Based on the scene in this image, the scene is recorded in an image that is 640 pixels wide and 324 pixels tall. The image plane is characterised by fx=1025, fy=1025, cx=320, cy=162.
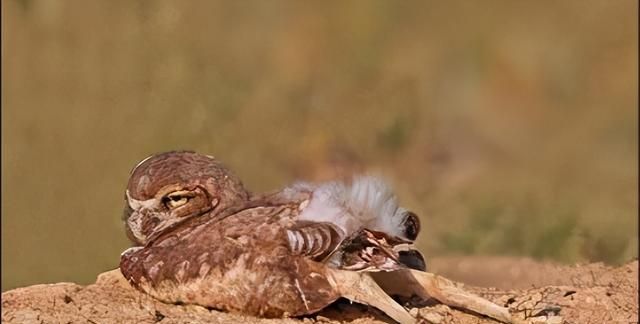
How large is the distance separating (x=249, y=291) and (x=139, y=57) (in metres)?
8.11

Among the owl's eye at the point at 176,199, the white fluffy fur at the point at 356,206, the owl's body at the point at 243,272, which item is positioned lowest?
the owl's body at the point at 243,272

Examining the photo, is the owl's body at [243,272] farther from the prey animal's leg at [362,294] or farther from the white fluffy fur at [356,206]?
the white fluffy fur at [356,206]

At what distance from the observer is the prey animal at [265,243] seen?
5473mm

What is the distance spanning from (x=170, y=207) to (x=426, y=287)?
1548 millimetres

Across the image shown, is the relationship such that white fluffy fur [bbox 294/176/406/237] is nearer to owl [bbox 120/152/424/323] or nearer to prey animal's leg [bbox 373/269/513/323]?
owl [bbox 120/152/424/323]

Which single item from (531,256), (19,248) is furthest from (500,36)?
(19,248)

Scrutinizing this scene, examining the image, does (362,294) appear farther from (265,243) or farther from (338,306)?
(265,243)

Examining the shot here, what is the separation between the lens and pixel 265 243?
552 cm

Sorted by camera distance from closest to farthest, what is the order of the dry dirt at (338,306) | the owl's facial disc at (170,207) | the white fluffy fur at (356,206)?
the dry dirt at (338,306)
the white fluffy fur at (356,206)
the owl's facial disc at (170,207)

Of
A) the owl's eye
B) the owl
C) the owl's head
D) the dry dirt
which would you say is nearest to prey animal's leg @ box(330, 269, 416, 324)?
the owl

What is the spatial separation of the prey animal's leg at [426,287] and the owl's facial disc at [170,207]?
3.57ft

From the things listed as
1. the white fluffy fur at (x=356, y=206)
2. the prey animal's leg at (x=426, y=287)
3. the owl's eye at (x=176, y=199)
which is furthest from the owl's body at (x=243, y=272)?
the prey animal's leg at (x=426, y=287)

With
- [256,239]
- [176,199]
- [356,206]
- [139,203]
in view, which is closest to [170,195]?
[176,199]

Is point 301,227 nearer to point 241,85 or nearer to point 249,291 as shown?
point 249,291
